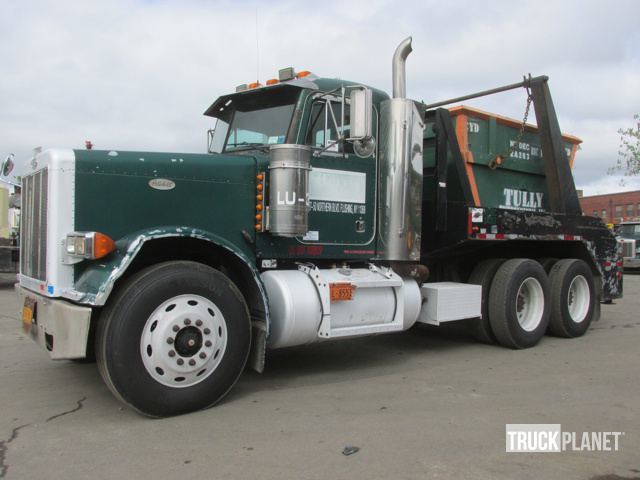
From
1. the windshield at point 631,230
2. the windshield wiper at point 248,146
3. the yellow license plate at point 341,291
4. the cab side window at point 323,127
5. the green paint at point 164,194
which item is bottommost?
the yellow license plate at point 341,291

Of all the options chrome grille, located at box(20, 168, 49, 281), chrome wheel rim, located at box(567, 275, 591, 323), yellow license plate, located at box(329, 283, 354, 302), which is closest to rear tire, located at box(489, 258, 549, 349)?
chrome wheel rim, located at box(567, 275, 591, 323)

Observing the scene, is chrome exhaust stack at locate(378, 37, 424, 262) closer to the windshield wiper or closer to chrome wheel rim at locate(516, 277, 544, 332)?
the windshield wiper

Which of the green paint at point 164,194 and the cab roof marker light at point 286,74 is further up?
the cab roof marker light at point 286,74

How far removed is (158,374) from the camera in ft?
13.4

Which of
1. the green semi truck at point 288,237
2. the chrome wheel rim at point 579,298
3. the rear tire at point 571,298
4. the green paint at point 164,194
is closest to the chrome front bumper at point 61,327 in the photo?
the green semi truck at point 288,237

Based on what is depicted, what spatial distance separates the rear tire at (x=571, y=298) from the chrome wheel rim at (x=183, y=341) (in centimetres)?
501

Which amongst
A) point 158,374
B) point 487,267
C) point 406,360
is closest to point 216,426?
point 158,374

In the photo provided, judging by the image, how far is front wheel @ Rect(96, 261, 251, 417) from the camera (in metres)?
3.96

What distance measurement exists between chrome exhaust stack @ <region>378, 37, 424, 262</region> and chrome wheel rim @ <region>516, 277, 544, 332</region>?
2100 mm

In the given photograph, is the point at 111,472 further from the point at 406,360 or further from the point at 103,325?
the point at 406,360

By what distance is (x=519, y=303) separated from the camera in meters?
7.28

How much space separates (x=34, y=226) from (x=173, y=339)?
5.30 ft

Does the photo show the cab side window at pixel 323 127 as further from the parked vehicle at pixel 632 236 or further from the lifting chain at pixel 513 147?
the parked vehicle at pixel 632 236

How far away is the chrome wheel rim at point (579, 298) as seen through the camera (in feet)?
26.0
